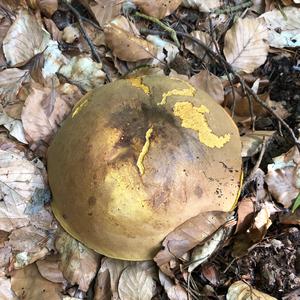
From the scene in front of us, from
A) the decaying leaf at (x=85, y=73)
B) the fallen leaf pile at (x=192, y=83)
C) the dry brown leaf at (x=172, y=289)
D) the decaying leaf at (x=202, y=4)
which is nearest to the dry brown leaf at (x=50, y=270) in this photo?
the fallen leaf pile at (x=192, y=83)

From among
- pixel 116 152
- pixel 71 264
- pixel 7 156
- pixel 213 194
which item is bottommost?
pixel 71 264

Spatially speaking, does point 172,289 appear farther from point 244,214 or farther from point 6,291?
point 6,291

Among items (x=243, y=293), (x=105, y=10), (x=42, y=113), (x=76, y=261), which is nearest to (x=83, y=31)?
(x=105, y=10)

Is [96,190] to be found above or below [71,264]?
above

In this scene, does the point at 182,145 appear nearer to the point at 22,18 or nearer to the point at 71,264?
the point at 71,264

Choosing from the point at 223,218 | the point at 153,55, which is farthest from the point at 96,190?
the point at 153,55

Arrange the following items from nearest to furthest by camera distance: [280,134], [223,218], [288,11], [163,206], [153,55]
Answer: [163,206] → [223,218] → [280,134] → [153,55] → [288,11]

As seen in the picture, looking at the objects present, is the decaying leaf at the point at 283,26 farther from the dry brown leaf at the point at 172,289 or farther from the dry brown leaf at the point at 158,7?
the dry brown leaf at the point at 172,289
